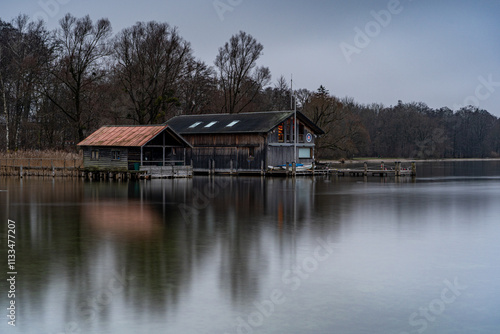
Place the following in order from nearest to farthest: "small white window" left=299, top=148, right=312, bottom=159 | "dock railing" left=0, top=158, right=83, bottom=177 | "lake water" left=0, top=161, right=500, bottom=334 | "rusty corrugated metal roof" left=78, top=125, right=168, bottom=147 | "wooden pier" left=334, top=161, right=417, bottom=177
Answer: "lake water" left=0, top=161, right=500, bottom=334, "rusty corrugated metal roof" left=78, top=125, right=168, bottom=147, "dock railing" left=0, top=158, right=83, bottom=177, "wooden pier" left=334, top=161, right=417, bottom=177, "small white window" left=299, top=148, right=312, bottom=159

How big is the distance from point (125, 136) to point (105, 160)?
3.00 meters

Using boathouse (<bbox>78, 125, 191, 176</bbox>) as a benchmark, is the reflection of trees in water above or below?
below

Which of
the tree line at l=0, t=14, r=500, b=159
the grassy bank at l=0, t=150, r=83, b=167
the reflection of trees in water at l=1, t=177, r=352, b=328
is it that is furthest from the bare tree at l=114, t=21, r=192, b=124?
the reflection of trees in water at l=1, t=177, r=352, b=328

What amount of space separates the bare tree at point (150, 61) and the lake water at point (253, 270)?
48208 millimetres

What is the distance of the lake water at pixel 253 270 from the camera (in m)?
10.2

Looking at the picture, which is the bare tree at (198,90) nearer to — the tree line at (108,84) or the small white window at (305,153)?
the tree line at (108,84)

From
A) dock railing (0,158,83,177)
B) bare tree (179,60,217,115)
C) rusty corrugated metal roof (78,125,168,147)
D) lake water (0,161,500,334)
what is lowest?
lake water (0,161,500,334)

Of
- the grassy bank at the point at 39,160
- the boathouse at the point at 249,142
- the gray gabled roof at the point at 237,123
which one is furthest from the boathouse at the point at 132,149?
the gray gabled roof at the point at 237,123

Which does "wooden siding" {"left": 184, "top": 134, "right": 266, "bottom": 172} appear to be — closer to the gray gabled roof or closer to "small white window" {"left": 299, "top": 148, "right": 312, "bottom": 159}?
the gray gabled roof

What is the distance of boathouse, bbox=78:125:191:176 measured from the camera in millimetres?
53031

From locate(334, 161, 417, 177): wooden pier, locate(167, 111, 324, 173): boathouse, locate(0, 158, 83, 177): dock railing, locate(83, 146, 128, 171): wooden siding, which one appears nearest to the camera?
locate(83, 146, 128, 171): wooden siding

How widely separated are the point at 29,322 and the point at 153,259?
5.22 meters

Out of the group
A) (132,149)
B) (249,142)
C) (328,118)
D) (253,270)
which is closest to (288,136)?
(249,142)

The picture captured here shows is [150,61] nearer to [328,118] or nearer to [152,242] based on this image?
[328,118]
